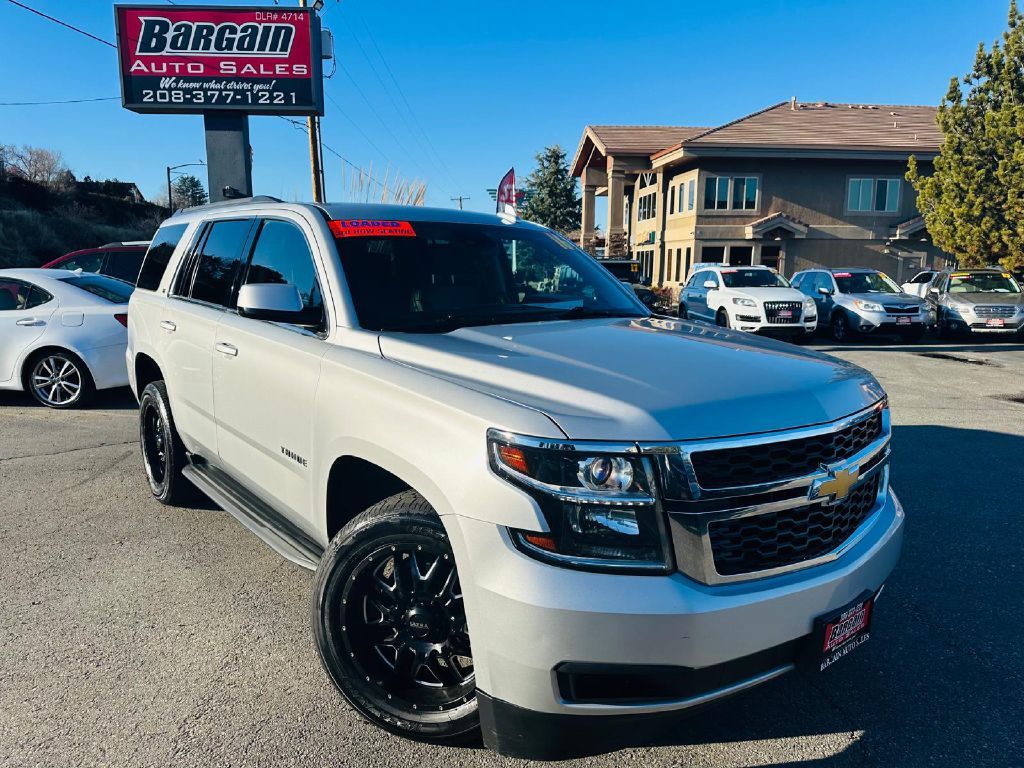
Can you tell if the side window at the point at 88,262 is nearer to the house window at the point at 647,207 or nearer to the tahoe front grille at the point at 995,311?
the tahoe front grille at the point at 995,311

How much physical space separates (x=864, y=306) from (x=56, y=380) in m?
15.3

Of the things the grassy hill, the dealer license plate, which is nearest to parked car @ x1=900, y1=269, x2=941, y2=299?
the dealer license plate

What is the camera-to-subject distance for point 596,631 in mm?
1940

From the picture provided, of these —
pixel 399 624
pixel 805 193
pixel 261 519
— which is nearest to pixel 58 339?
pixel 261 519

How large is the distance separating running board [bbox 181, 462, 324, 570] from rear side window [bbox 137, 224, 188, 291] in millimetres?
1603

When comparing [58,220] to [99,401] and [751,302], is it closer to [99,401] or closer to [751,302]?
[99,401]

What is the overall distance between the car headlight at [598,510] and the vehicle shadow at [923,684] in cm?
75

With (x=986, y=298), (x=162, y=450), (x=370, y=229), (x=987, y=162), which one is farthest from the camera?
(x=987, y=162)

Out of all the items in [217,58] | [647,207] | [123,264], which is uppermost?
[217,58]

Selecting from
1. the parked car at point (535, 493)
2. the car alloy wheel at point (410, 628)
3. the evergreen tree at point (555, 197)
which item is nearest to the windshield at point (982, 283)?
the parked car at point (535, 493)

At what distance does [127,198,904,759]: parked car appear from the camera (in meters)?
2.01

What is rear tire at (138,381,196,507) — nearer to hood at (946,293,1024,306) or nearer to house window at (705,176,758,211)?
hood at (946,293,1024,306)

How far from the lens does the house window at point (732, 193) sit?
31484mm

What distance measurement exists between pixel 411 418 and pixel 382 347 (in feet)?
1.74
